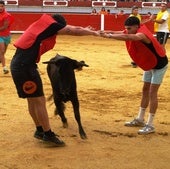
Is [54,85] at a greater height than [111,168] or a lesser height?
greater

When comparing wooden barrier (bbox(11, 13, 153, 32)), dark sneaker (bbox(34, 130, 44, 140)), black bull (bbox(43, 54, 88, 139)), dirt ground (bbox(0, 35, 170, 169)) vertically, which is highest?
black bull (bbox(43, 54, 88, 139))

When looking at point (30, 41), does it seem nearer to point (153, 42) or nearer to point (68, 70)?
point (68, 70)

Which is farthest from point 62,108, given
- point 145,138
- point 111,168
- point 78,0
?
point 78,0

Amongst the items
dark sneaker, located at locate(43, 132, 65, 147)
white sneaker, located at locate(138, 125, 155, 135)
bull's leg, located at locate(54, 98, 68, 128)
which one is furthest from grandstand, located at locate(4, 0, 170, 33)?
dark sneaker, located at locate(43, 132, 65, 147)

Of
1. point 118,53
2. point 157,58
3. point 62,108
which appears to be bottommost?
point 118,53

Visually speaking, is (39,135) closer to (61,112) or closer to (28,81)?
(61,112)

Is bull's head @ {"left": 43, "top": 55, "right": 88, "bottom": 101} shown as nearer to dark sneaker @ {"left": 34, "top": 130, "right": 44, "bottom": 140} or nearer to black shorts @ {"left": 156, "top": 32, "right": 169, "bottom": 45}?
dark sneaker @ {"left": 34, "top": 130, "right": 44, "bottom": 140}

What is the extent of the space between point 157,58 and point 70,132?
4.65ft

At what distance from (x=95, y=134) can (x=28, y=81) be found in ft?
4.13

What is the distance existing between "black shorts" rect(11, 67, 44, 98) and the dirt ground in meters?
0.65

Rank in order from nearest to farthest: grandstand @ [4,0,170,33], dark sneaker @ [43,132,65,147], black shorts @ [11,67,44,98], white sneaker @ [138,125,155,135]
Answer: black shorts @ [11,67,44,98] → dark sneaker @ [43,132,65,147] → white sneaker @ [138,125,155,135] → grandstand @ [4,0,170,33]

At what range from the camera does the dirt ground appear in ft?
14.9

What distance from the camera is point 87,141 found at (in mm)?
5281

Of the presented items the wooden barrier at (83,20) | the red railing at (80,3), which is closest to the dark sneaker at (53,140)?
the wooden barrier at (83,20)
